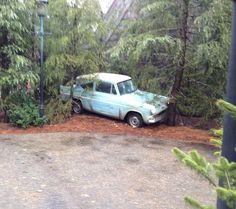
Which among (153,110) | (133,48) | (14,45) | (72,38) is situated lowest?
(153,110)

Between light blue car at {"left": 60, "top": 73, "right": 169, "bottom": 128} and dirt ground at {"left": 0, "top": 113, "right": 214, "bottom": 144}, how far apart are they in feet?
0.85

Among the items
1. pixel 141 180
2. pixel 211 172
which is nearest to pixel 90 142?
pixel 141 180

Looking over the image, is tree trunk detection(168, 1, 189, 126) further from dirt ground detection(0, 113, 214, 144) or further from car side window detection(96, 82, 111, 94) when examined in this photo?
car side window detection(96, 82, 111, 94)

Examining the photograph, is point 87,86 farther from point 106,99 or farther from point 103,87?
point 106,99

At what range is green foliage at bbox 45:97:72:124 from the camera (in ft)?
35.2

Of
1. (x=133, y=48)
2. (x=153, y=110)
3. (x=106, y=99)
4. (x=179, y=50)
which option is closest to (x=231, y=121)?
(x=179, y=50)

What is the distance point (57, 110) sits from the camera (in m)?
10.9

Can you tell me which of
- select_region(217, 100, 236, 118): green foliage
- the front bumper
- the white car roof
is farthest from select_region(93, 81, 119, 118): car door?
select_region(217, 100, 236, 118): green foliage

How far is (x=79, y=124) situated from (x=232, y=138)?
8676 millimetres

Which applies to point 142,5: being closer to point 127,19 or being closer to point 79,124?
point 127,19

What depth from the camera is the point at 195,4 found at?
9.95 meters

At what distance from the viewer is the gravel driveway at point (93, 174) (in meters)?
5.75

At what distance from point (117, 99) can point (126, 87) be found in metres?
0.52

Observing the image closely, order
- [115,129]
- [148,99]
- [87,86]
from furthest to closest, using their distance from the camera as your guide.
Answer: [87,86]
[148,99]
[115,129]
